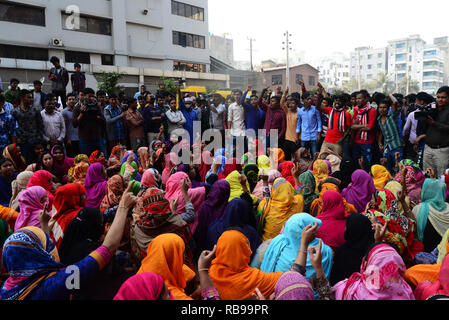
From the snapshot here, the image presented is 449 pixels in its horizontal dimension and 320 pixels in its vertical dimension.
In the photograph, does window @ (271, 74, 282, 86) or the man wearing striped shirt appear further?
window @ (271, 74, 282, 86)

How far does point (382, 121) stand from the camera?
6422 mm

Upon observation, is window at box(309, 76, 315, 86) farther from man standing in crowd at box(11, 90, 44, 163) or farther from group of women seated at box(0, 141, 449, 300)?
group of women seated at box(0, 141, 449, 300)

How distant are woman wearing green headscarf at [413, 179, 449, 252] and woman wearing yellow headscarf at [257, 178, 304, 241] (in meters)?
1.22

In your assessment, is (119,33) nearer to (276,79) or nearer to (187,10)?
(187,10)

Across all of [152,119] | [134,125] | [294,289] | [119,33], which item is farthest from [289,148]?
[119,33]

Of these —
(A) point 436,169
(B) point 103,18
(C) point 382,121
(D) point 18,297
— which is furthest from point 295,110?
(B) point 103,18

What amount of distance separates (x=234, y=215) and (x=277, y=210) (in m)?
0.66

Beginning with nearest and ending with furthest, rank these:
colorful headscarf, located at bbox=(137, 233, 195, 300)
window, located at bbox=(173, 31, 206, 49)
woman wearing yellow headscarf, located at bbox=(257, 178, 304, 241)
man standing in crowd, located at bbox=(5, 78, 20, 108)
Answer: colorful headscarf, located at bbox=(137, 233, 195, 300) → woman wearing yellow headscarf, located at bbox=(257, 178, 304, 241) → man standing in crowd, located at bbox=(5, 78, 20, 108) → window, located at bbox=(173, 31, 206, 49)

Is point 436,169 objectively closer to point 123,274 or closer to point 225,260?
point 225,260

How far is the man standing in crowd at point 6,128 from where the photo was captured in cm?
594

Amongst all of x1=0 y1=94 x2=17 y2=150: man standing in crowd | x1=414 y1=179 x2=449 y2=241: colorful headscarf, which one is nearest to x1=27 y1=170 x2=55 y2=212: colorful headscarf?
x1=0 y1=94 x2=17 y2=150: man standing in crowd

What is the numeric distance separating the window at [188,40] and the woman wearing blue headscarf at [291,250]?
1126 inches

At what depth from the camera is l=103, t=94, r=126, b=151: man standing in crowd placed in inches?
301

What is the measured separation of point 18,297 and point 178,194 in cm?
205
